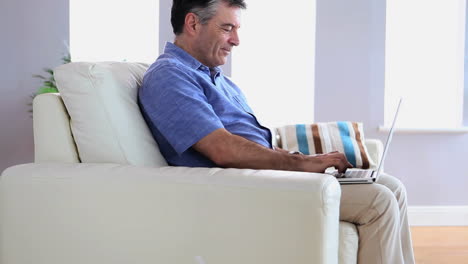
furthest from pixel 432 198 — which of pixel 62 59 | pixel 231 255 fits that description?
pixel 231 255

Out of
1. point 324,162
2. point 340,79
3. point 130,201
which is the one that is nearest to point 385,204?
point 324,162

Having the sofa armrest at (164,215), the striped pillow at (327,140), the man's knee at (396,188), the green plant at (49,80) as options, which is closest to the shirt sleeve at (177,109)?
the sofa armrest at (164,215)

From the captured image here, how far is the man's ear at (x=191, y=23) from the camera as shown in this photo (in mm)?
2340

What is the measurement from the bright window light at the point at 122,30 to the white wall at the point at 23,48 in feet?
0.95

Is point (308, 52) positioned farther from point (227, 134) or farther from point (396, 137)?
point (227, 134)

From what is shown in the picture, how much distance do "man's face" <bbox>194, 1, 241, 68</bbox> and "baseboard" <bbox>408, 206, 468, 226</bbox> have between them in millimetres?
2716

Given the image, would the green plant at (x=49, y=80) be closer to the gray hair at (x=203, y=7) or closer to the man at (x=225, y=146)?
the gray hair at (x=203, y=7)

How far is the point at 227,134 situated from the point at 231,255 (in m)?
0.43

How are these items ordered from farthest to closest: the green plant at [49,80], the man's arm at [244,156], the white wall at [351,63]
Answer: the white wall at [351,63] → the green plant at [49,80] → the man's arm at [244,156]

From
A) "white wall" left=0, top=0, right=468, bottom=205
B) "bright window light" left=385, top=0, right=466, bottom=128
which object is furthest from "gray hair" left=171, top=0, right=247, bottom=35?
"bright window light" left=385, top=0, right=466, bottom=128

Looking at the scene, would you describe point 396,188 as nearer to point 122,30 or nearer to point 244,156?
point 244,156

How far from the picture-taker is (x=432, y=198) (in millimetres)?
4668

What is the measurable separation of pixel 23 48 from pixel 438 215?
308 cm

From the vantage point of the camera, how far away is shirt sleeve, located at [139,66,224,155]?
6.14 feet
